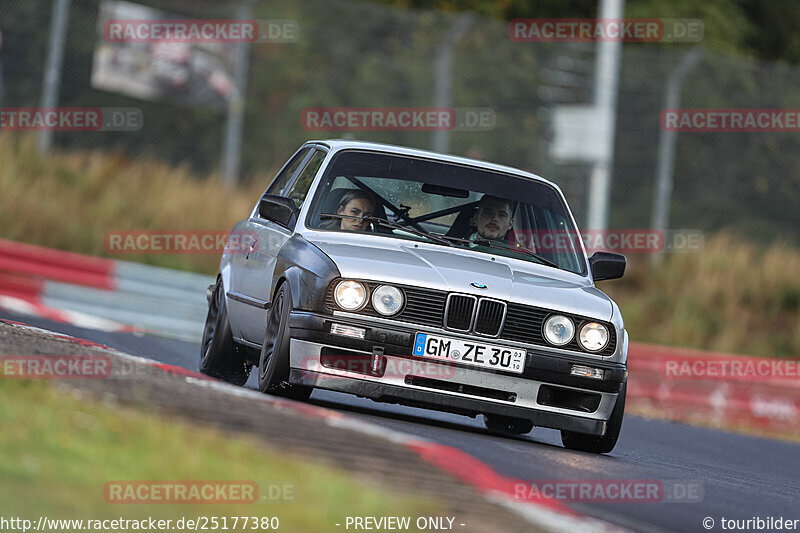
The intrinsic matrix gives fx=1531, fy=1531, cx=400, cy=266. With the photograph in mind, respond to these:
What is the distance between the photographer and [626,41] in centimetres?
3266

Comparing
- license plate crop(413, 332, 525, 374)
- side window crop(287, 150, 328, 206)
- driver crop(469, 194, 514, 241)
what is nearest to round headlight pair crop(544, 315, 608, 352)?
license plate crop(413, 332, 525, 374)

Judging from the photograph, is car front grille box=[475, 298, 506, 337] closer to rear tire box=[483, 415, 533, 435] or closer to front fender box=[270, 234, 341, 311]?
front fender box=[270, 234, 341, 311]

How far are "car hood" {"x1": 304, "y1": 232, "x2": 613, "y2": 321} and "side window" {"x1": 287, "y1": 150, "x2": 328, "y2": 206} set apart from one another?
759mm

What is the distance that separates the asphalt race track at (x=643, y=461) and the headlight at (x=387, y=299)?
0.57 meters

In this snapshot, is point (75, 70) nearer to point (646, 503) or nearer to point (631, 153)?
point (631, 153)

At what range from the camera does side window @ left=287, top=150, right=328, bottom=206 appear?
30.7 ft

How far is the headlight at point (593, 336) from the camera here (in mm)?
8148

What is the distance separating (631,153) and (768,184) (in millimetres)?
1971

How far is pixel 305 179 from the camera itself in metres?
9.55
